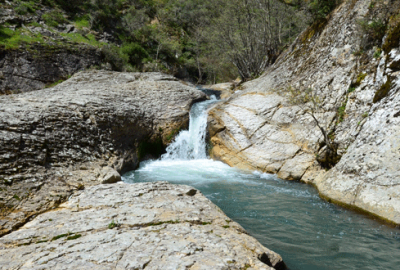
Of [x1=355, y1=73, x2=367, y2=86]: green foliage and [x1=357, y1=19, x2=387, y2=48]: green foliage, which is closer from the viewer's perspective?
[x1=357, y1=19, x2=387, y2=48]: green foliage

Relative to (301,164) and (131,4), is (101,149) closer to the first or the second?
(301,164)

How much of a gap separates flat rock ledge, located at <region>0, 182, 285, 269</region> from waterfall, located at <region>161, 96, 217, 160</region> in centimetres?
834

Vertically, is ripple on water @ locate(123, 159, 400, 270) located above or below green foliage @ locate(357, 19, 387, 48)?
below

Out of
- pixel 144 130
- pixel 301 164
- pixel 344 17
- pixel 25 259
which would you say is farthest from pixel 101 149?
pixel 344 17

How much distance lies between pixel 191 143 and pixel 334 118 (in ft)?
25.0

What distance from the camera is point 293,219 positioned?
6.62 metres

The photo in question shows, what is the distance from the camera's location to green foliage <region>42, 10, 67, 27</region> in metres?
25.4

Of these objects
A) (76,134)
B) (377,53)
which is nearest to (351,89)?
(377,53)

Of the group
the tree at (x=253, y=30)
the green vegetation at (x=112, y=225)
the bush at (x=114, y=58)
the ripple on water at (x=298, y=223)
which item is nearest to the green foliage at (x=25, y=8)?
the bush at (x=114, y=58)

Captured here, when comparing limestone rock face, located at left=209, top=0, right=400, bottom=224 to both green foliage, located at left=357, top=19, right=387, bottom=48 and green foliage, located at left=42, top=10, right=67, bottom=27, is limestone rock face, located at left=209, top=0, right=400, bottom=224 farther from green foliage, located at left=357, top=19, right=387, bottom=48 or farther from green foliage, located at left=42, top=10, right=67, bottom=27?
green foliage, located at left=42, top=10, right=67, bottom=27

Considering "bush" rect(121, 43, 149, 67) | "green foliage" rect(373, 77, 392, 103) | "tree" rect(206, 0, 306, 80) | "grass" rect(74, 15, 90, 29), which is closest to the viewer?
"green foliage" rect(373, 77, 392, 103)

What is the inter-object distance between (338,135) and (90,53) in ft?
79.3

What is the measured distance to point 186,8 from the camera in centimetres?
4872

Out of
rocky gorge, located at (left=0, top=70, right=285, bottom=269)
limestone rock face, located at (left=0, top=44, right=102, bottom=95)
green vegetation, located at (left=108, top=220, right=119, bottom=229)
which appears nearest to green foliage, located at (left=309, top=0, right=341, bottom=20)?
rocky gorge, located at (left=0, top=70, right=285, bottom=269)
